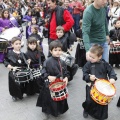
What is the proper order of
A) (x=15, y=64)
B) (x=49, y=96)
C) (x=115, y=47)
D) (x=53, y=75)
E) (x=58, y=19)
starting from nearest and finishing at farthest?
1. (x=49, y=96)
2. (x=53, y=75)
3. (x=15, y=64)
4. (x=58, y=19)
5. (x=115, y=47)

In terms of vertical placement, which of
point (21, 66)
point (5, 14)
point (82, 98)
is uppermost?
point (5, 14)

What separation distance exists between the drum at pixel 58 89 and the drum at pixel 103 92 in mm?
382

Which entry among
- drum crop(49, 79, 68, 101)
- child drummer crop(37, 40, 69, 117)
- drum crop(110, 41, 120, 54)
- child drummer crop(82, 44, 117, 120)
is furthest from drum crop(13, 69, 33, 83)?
drum crop(110, 41, 120, 54)

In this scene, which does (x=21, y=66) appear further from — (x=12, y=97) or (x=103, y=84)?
(x=103, y=84)

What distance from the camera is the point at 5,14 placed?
24.7 ft

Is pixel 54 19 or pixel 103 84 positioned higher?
pixel 54 19

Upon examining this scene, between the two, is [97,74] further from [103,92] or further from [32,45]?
[32,45]

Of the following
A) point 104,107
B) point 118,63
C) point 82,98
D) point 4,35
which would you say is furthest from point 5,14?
point 104,107

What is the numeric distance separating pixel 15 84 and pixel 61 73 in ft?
3.31

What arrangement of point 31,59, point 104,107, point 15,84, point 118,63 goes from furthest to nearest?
point 118,63
point 31,59
point 15,84
point 104,107

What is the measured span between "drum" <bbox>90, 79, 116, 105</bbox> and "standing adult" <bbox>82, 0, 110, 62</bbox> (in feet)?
1.63

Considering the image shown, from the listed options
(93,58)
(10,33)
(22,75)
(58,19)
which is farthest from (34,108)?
(10,33)

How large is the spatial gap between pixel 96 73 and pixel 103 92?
1.45ft

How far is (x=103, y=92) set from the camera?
3.04 meters
